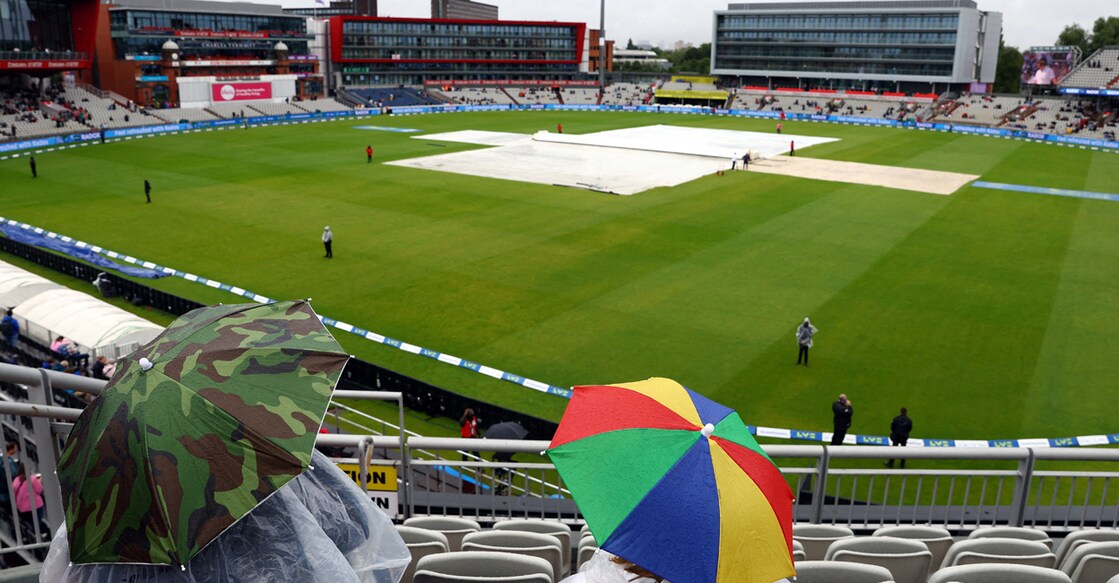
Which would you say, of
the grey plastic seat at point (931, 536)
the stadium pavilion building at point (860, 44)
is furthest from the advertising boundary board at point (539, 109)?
the grey plastic seat at point (931, 536)

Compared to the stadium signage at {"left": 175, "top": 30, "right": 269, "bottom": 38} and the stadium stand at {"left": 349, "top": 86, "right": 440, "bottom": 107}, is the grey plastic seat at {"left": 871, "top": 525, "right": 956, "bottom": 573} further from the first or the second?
the stadium stand at {"left": 349, "top": 86, "right": 440, "bottom": 107}

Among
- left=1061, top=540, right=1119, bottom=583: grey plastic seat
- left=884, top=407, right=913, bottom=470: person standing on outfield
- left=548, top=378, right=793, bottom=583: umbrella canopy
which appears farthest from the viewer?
left=884, top=407, right=913, bottom=470: person standing on outfield

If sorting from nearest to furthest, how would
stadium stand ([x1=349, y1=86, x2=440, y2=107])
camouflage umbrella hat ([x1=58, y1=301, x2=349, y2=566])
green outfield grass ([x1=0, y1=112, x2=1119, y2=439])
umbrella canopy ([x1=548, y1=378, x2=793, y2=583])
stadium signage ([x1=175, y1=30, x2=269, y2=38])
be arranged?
camouflage umbrella hat ([x1=58, y1=301, x2=349, y2=566])
umbrella canopy ([x1=548, y1=378, x2=793, y2=583])
green outfield grass ([x1=0, y1=112, x2=1119, y2=439])
stadium signage ([x1=175, y1=30, x2=269, y2=38])
stadium stand ([x1=349, y1=86, x2=440, y2=107])

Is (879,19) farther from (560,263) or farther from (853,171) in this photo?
(560,263)

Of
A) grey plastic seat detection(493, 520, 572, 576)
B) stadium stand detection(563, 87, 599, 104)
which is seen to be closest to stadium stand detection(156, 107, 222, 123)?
stadium stand detection(563, 87, 599, 104)

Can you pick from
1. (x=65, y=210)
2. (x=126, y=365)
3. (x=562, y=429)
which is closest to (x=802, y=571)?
(x=562, y=429)

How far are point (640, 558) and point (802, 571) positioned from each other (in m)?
1.96

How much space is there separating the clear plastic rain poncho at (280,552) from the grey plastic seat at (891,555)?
3.92 meters

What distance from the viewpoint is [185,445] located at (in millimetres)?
3375

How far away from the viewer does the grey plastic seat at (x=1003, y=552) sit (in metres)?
6.19

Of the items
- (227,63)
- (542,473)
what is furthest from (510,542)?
(227,63)

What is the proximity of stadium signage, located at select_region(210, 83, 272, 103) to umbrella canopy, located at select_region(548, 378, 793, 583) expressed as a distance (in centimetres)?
8829

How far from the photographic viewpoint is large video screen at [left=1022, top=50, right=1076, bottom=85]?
292 feet

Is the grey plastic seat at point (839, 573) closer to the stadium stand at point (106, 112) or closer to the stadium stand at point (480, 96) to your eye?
the stadium stand at point (106, 112)
